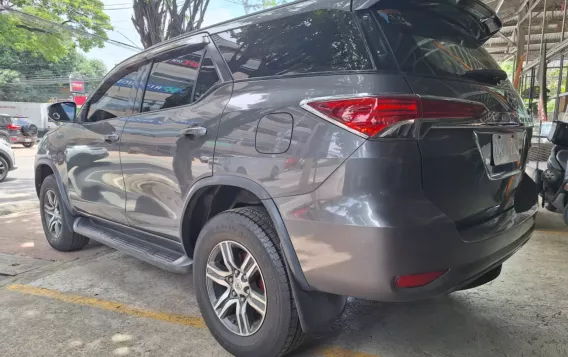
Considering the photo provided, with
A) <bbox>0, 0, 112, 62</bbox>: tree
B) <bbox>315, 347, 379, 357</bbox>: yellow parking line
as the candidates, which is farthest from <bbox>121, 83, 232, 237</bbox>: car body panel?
<bbox>0, 0, 112, 62</bbox>: tree

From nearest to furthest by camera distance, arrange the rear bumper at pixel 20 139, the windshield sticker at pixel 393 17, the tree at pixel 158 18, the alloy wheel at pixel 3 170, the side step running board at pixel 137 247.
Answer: the windshield sticker at pixel 393 17 < the side step running board at pixel 137 247 < the tree at pixel 158 18 < the alloy wheel at pixel 3 170 < the rear bumper at pixel 20 139

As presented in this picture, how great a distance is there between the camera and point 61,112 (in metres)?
4.05

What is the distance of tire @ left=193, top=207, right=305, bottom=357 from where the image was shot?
1.98 meters

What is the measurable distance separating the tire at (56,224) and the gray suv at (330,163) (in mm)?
1731

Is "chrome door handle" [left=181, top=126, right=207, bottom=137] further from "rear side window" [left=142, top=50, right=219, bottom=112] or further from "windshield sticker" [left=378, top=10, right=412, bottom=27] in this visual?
"windshield sticker" [left=378, top=10, right=412, bottom=27]

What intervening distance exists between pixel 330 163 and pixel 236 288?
99cm

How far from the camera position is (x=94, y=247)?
451 cm

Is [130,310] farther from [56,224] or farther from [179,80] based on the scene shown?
[56,224]

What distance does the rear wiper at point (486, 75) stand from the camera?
6.95 feet

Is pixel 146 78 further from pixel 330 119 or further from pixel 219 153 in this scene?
pixel 330 119

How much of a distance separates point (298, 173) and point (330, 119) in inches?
A: 11.1

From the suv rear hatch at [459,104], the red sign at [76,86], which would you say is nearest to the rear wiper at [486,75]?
the suv rear hatch at [459,104]

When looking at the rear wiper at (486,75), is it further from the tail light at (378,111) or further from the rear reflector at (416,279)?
the rear reflector at (416,279)

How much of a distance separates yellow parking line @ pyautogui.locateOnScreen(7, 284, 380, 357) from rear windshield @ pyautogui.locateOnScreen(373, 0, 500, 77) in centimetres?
159
